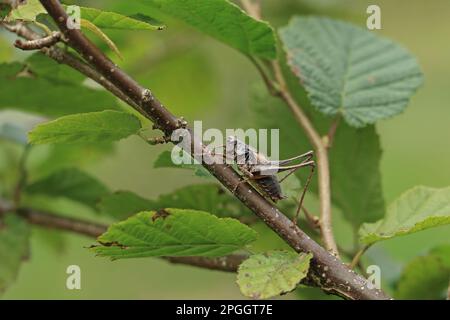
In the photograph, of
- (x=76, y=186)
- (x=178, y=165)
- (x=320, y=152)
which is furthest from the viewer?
(x=76, y=186)

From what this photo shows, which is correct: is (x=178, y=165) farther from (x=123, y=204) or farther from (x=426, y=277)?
(x=426, y=277)

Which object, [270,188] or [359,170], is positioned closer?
[270,188]

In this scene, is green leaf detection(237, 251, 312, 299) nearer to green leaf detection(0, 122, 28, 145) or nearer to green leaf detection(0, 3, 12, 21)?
green leaf detection(0, 3, 12, 21)

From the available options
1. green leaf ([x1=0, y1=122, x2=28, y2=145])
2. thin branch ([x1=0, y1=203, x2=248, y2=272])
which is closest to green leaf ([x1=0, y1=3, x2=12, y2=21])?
thin branch ([x1=0, y1=203, x2=248, y2=272])

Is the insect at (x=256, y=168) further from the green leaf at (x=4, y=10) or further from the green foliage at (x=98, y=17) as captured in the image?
the green leaf at (x=4, y=10)

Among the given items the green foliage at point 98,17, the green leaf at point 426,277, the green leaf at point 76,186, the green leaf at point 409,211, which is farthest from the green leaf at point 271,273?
the green leaf at point 76,186

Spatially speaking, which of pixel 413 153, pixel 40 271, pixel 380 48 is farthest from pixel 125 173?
pixel 380 48

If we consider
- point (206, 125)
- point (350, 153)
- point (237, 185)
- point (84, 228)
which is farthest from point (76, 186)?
point (206, 125)
